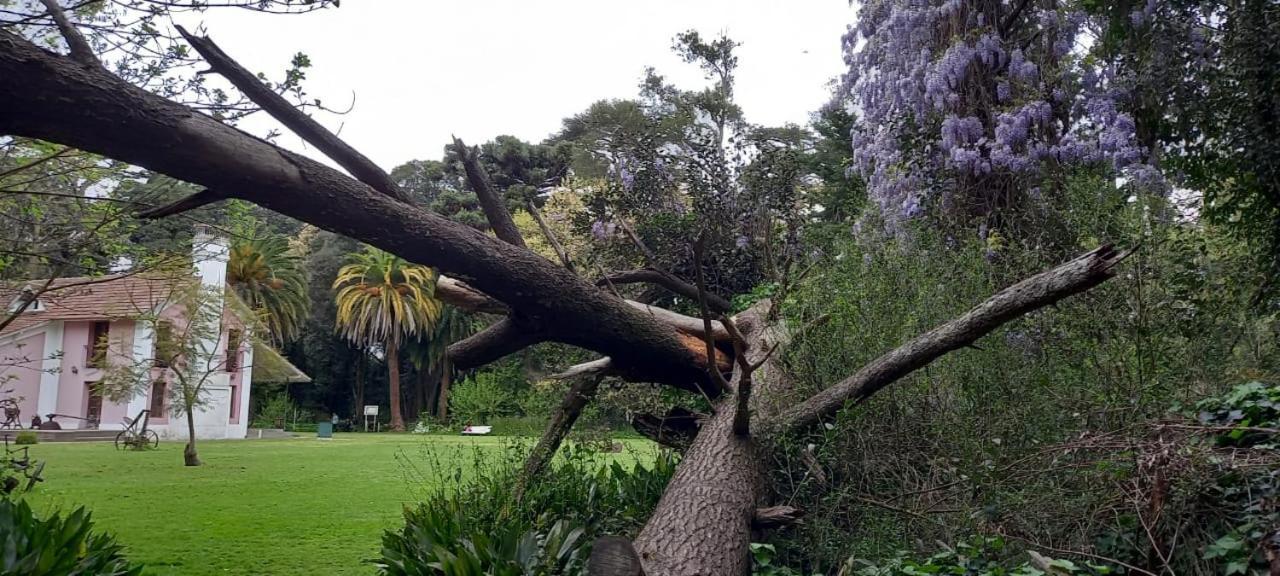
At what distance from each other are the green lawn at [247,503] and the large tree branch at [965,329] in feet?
8.57

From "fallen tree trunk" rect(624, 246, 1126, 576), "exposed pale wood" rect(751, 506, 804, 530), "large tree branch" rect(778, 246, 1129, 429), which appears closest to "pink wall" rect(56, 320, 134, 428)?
"fallen tree trunk" rect(624, 246, 1126, 576)

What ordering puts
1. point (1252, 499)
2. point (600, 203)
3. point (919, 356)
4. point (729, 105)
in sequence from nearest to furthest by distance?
point (1252, 499) → point (919, 356) → point (600, 203) → point (729, 105)

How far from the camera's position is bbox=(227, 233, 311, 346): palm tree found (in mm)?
30156

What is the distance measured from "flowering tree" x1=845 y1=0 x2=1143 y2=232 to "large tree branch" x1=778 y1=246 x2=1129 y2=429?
11.5 feet

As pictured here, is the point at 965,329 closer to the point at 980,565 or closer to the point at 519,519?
the point at 980,565

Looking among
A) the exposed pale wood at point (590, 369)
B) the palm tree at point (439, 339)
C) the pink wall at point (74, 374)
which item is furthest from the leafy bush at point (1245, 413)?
the palm tree at point (439, 339)

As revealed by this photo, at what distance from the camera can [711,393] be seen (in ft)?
21.0

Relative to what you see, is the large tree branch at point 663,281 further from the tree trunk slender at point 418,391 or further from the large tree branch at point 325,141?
the tree trunk slender at point 418,391

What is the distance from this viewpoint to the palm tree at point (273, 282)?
98.9 feet

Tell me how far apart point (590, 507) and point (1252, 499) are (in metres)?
3.94

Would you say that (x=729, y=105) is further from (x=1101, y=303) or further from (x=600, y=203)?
(x=1101, y=303)

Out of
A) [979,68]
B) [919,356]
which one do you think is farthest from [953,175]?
[919,356]

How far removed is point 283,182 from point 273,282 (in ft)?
98.8

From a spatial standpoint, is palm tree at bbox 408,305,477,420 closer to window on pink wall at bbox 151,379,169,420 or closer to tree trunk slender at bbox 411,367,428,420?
tree trunk slender at bbox 411,367,428,420
